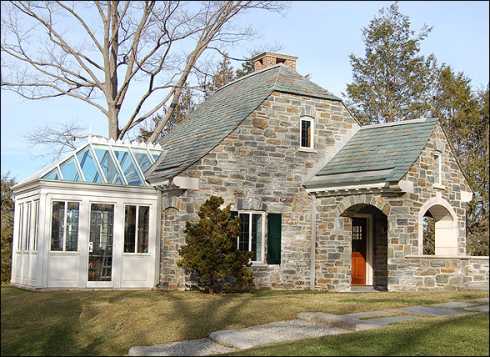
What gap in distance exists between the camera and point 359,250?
21.5 metres

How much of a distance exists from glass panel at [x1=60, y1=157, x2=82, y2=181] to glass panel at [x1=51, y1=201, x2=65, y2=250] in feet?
2.49

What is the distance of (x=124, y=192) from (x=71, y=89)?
10876 millimetres

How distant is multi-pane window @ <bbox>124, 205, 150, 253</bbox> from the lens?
60.4 ft

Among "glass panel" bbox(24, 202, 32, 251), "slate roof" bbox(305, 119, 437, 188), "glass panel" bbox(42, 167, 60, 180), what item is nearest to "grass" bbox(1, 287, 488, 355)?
"glass panel" bbox(24, 202, 32, 251)

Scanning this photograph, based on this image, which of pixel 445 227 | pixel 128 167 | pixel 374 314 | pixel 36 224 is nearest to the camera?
pixel 374 314

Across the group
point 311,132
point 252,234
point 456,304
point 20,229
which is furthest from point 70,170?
point 456,304

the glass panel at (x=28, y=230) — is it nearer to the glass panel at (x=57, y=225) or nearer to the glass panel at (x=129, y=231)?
the glass panel at (x=57, y=225)

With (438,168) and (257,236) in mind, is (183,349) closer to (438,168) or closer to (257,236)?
(257,236)

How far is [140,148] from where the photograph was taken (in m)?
21.0

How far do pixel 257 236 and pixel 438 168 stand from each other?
5.30 m

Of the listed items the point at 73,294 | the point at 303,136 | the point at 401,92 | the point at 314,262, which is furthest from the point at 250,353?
the point at 401,92

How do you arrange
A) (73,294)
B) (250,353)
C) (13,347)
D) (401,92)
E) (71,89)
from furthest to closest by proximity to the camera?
(401,92) < (71,89) < (73,294) < (13,347) < (250,353)

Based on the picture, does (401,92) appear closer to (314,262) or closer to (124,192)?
(314,262)

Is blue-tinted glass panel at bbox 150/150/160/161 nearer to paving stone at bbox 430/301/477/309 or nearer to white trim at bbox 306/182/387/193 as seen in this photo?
white trim at bbox 306/182/387/193
